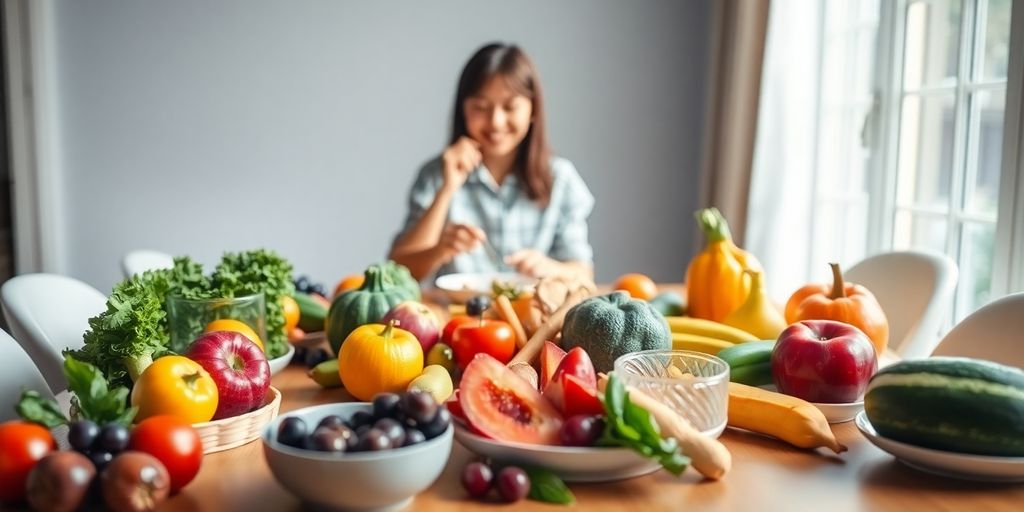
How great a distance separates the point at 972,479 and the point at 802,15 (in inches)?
92.1

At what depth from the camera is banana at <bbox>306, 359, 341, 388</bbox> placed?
1.26 m

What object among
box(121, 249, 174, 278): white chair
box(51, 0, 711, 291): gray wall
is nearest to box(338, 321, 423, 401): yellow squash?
box(121, 249, 174, 278): white chair

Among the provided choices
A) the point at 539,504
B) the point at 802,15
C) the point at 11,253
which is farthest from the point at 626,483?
the point at 11,253

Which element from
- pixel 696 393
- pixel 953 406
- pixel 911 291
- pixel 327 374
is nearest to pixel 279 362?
pixel 327 374

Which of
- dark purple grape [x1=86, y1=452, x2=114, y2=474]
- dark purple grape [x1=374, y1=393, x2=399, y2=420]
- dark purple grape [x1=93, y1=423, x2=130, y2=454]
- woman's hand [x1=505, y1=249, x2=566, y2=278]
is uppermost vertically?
dark purple grape [x1=374, y1=393, x2=399, y2=420]

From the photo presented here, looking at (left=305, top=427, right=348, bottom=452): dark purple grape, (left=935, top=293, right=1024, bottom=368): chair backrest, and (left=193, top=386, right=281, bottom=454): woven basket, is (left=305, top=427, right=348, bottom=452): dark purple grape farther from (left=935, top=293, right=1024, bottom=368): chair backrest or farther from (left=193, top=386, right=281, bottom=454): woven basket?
(left=935, top=293, right=1024, bottom=368): chair backrest

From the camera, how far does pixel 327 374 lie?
1258mm

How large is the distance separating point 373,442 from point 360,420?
0.08 m

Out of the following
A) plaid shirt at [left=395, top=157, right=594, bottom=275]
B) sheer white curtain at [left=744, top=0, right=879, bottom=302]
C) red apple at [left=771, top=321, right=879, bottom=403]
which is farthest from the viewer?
sheer white curtain at [left=744, top=0, right=879, bottom=302]

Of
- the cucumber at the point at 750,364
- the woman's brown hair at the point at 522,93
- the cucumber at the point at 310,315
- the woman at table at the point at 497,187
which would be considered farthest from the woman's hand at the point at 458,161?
the cucumber at the point at 750,364

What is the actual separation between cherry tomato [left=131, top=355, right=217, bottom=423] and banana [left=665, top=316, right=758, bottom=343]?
747mm

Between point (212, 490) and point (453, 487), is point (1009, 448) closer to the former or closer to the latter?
point (453, 487)

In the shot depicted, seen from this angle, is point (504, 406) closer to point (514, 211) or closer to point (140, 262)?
point (140, 262)

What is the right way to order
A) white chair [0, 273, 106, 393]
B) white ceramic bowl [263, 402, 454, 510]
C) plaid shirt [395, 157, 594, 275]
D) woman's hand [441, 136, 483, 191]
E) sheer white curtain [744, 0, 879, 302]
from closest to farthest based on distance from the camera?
1. white ceramic bowl [263, 402, 454, 510]
2. white chair [0, 273, 106, 393]
3. woman's hand [441, 136, 483, 191]
4. plaid shirt [395, 157, 594, 275]
5. sheer white curtain [744, 0, 879, 302]
